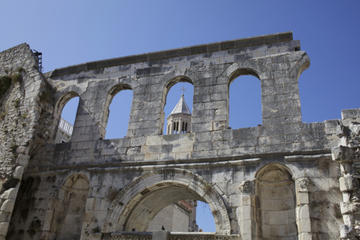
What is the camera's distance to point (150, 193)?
9.37m

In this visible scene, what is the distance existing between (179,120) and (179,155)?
93.4 ft

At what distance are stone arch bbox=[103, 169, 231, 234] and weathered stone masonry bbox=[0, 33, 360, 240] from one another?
0.03 meters

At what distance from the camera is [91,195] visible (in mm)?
9469

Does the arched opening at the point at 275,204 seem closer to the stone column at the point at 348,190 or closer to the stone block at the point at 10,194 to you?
the stone column at the point at 348,190

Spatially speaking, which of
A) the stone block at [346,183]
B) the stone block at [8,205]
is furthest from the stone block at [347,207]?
the stone block at [8,205]

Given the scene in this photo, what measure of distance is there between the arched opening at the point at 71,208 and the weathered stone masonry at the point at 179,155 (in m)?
0.03

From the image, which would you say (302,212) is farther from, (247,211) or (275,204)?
(247,211)

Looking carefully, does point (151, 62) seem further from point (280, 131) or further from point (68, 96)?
point (280, 131)

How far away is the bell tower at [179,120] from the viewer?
122 ft

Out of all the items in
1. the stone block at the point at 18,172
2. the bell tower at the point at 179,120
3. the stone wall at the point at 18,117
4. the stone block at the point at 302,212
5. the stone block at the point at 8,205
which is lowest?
the stone block at the point at 302,212

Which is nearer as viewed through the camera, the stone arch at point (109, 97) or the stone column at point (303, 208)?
the stone column at point (303, 208)

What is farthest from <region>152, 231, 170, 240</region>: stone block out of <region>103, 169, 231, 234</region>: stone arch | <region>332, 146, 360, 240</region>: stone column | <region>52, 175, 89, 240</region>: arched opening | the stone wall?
the stone wall

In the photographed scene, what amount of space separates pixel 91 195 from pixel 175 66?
415 cm

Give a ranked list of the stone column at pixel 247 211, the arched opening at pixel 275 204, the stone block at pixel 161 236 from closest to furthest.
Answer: the stone column at pixel 247 211 < the arched opening at pixel 275 204 < the stone block at pixel 161 236
